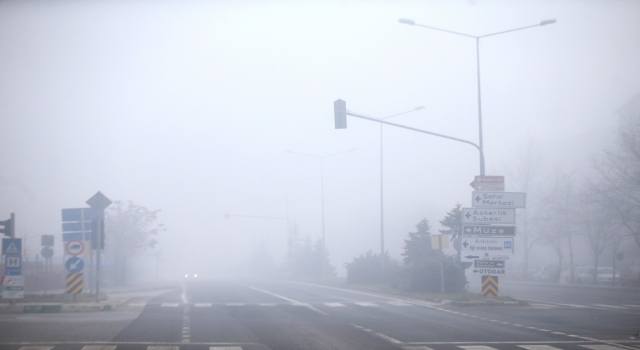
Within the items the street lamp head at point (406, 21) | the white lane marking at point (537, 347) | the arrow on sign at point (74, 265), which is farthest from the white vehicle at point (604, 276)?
the white lane marking at point (537, 347)

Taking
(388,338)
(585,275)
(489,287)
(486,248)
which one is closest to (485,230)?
(486,248)

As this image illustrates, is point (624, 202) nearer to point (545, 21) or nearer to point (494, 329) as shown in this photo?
point (545, 21)

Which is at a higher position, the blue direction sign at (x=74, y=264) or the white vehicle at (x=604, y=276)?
the blue direction sign at (x=74, y=264)

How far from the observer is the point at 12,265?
2228 cm

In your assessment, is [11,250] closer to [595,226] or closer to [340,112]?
[340,112]

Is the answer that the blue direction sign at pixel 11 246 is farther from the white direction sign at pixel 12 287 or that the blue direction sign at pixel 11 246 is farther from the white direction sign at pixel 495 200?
the white direction sign at pixel 495 200

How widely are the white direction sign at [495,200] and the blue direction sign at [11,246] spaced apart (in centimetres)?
1741

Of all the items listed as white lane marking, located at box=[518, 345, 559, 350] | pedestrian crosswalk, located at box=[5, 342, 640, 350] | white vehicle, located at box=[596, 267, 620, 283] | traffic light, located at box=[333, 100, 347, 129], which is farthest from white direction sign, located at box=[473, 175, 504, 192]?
white vehicle, located at box=[596, 267, 620, 283]

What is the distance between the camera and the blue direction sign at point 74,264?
22.2 meters

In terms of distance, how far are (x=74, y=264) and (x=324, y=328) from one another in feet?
38.1

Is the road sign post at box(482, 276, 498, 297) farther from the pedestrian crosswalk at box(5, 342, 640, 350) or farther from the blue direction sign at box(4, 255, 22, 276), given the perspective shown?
the blue direction sign at box(4, 255, 22, 276)

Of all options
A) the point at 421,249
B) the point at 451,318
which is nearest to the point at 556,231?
the point at 421,249

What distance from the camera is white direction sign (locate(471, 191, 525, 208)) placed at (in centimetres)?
2467

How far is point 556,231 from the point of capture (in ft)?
173
